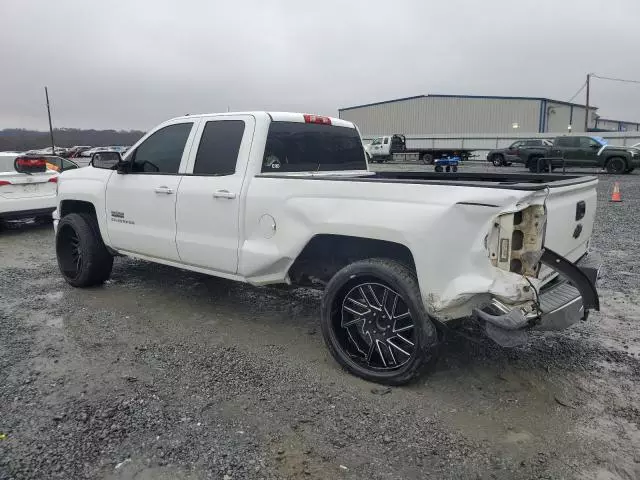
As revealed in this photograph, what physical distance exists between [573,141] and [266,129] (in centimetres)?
2324

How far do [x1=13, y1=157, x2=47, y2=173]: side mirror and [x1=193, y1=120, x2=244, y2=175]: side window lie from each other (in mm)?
7046

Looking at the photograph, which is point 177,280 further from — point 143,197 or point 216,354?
point 216,354

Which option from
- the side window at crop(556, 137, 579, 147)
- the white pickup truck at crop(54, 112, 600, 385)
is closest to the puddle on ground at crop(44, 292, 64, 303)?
the white pickup truck at crop(54, 112, 600, 385)

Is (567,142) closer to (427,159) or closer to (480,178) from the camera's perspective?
(427,159)

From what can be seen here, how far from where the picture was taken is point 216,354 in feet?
13.9

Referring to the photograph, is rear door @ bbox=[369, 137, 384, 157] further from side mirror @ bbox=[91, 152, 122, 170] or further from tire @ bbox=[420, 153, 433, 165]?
side mirror @ bbox=[91, 152, 122, 170]

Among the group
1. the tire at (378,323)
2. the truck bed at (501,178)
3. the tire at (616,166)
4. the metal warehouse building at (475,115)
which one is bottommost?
the tire at (378,323)

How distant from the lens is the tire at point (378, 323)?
136 inches

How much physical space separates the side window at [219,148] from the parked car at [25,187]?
6.55 metres

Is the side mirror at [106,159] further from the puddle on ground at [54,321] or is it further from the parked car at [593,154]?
the parked car at [593,154]

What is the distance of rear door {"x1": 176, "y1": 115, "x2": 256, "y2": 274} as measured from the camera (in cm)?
444

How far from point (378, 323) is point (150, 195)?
2694 mm

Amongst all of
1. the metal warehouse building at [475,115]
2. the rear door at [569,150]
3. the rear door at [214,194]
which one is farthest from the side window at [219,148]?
the metal warehouse building at [475,115]

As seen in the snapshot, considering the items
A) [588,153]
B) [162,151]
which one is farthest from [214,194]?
[588,153]
